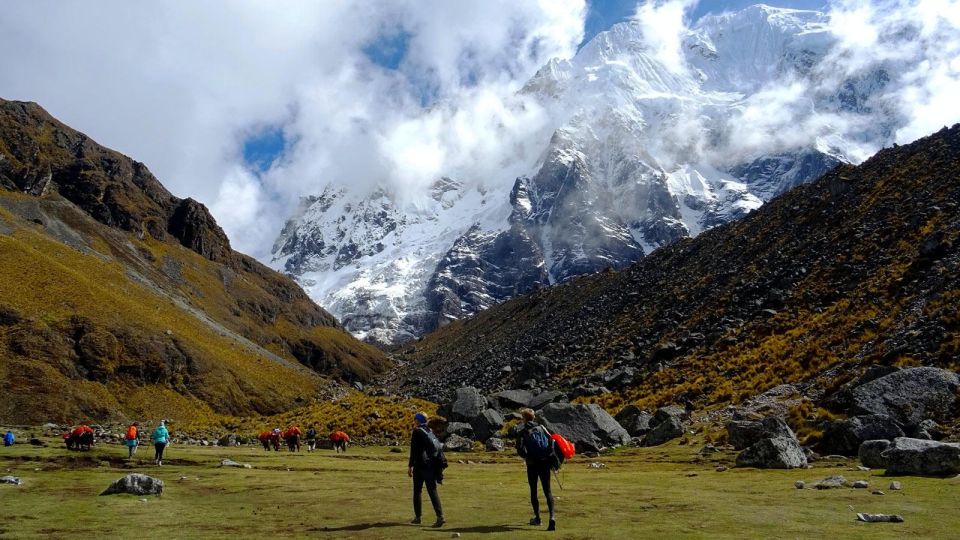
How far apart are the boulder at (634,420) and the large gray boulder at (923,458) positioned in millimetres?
19770

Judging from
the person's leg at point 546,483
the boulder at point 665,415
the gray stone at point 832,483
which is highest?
the boulder at point 665,415

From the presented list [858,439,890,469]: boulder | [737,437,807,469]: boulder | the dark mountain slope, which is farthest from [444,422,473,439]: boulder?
[858,439,890,469]: boulder

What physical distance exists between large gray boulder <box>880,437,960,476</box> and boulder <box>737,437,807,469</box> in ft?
11.5

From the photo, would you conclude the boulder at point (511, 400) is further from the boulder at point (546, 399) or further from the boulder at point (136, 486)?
the boulder at point (136, 486)

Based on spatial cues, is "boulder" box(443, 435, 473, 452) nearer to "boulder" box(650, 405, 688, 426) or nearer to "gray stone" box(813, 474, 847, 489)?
"boulder" box(650, 405, 688, 426)

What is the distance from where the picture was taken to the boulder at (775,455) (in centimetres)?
2150

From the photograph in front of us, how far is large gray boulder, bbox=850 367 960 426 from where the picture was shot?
24.2m

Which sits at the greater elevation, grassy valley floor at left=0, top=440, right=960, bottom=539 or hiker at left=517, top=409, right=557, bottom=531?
hiker at left=517, top=409, right=557, bottom=531

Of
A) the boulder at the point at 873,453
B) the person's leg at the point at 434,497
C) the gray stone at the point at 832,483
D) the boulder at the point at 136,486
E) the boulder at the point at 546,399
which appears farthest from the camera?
the boulder at the point at 546,399

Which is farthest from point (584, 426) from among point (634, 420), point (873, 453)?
point (873, 453)

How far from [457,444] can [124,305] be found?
2484 inches

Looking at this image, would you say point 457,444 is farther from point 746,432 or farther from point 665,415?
point 746,432

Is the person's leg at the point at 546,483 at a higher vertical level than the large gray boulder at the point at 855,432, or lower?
lower

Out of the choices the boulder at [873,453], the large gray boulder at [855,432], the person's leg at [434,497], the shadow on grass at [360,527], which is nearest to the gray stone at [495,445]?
the large gray boulder at [855,432]
